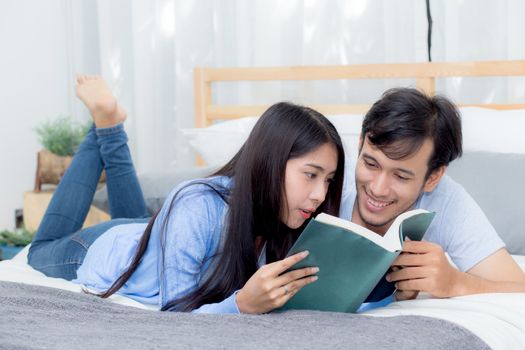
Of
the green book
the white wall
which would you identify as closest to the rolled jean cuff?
the green book

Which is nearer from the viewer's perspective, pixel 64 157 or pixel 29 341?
pixel 29 341

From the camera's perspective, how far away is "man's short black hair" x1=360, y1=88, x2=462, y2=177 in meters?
1.51

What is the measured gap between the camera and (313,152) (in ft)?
4.85

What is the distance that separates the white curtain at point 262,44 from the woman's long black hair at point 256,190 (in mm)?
1203

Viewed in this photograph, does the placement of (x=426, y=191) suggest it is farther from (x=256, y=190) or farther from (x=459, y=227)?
(x=256, y=190)

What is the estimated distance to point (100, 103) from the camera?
2.08 m

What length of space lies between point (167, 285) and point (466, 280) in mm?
496

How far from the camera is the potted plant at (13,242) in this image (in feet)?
9.04

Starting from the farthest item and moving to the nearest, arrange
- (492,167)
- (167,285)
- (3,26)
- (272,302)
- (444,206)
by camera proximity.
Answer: (3,26) → (492,167) → (444,206) → (167,285) → (272,302)

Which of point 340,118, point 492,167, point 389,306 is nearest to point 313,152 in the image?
point 389,306

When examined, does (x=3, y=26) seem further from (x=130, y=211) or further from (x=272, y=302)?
(x=272, y=302)

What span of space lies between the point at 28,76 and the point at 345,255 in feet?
7.41

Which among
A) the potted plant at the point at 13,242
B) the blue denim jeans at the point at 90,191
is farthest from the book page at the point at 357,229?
the potted plant at the point at 13,242

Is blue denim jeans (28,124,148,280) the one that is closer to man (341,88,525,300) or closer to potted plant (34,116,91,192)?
man (341,88,525,300)
